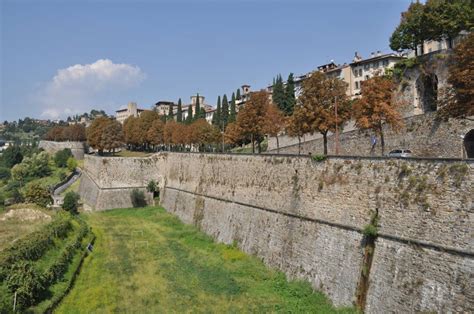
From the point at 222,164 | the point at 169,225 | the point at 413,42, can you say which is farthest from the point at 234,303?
the point at 413,42

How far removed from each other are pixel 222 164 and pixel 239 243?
28.6ft

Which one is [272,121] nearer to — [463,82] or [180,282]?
[463,82]

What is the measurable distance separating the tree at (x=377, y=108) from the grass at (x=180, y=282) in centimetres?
1353

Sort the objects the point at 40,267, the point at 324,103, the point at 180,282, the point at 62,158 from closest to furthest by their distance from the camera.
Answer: the point at 40,267 → the point at 180,282 → the point at 324,103 → the point at 62,158

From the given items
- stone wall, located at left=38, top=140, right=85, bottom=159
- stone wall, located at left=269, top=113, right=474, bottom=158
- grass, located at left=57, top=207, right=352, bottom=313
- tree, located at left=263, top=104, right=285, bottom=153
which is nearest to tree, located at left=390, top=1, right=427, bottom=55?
stone wall, located at left=269, top=113, right=474, bottom=158

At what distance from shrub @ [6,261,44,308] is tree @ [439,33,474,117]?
82.3ft

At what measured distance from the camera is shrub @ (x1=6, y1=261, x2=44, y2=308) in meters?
20.2

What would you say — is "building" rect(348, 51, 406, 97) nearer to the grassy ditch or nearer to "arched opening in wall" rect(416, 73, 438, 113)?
"arched opening in wall" rect(416, 73, 438, 113)

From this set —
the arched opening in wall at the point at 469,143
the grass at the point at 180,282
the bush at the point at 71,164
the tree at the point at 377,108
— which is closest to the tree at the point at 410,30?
the tree at the point at 377,108

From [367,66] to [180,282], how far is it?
6834cm

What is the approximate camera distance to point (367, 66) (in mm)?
82812

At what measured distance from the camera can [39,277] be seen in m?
21.8

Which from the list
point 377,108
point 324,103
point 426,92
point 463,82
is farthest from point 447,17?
point 463,82

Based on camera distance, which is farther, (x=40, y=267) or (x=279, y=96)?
(x=279, y=96)
